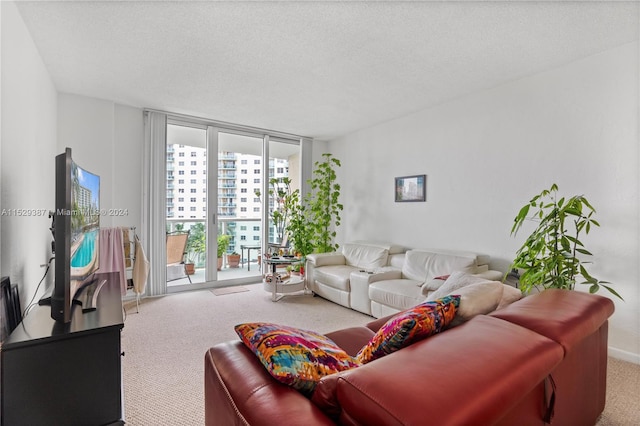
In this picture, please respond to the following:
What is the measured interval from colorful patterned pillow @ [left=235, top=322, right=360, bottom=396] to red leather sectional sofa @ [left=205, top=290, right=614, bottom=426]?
42mm

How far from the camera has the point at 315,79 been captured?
3191mm

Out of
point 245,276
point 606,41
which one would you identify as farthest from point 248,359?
point 245,276

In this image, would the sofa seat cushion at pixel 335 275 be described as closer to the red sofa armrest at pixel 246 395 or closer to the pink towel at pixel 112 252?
the pink towel at pixel 112 252

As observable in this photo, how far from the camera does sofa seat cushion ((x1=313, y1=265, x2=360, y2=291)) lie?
3.90m

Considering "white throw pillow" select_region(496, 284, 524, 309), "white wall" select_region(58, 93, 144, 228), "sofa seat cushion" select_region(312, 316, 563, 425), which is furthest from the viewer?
"white wall" select_region(58, 93, 144, 228)

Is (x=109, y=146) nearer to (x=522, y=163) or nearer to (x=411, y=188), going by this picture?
(x=411, y=188)

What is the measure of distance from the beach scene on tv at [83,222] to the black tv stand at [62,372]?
14.7 inches

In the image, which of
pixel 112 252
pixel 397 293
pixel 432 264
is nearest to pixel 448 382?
pixel 397 293

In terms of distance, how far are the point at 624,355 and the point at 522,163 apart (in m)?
1.84

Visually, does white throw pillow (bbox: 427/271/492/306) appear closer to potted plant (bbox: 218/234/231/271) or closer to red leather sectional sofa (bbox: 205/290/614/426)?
red leather sectional sofa (bbox: 205/290/614/426)

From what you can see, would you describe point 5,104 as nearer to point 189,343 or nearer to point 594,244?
point 189,343

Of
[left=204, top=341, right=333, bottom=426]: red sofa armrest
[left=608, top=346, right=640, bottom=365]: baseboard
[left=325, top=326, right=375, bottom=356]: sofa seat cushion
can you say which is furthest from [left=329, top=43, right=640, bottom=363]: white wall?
[left=204, top=341, right=333, bottom=426]: red sofa armrest

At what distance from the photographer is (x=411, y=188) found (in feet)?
14.1

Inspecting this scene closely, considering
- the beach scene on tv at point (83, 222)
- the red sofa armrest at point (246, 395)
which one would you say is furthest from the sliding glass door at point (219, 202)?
the red sofa armrest at point (246, 395)
